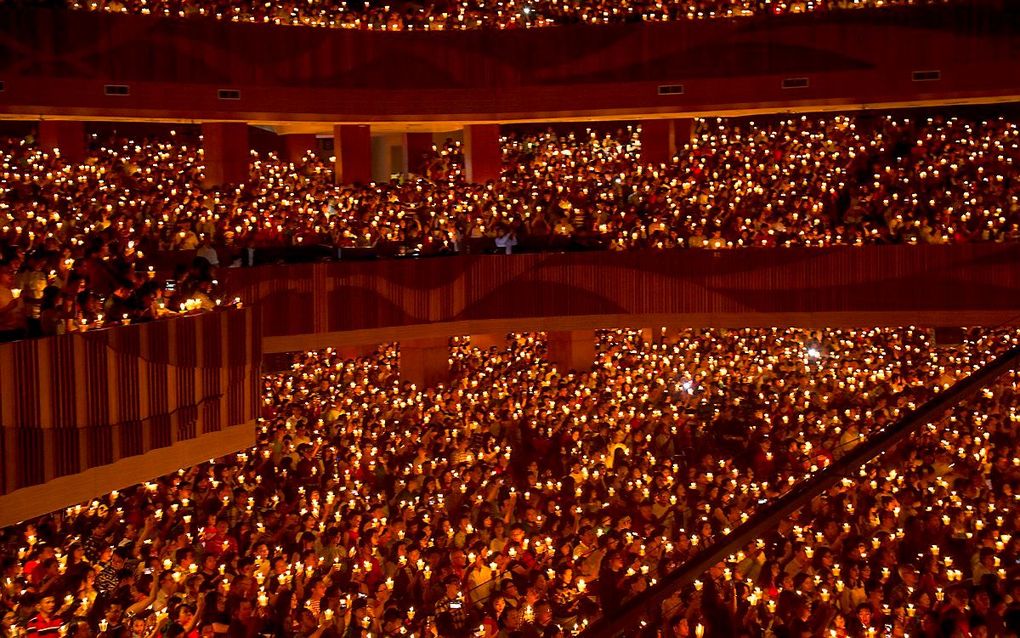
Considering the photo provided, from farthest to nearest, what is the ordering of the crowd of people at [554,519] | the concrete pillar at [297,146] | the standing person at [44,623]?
the concrete pillar at [297,146] → the standing person at [44,623] → the crowd of people at [554,519]

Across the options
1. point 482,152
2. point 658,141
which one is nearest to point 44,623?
point 482,152

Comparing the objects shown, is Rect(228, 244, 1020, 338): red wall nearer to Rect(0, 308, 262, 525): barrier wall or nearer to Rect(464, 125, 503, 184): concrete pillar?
Rect(464, 125, 503, 184): concrete pillar

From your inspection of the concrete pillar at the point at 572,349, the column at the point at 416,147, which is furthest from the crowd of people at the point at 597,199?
the column at the point at 416,147

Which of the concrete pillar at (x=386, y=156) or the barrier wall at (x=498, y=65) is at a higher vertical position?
the barrier wall at (x=498, y=65)

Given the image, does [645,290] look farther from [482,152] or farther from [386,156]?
[386,156]

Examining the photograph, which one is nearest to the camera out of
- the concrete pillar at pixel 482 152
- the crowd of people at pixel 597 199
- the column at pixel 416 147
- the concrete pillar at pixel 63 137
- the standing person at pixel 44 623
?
the standing person at pixel 44 623

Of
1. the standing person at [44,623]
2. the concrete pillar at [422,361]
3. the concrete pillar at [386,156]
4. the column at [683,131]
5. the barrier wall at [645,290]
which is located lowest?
the concrete pillar at [422,361]

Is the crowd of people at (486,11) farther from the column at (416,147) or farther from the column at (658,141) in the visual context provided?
the column at (416,147)
